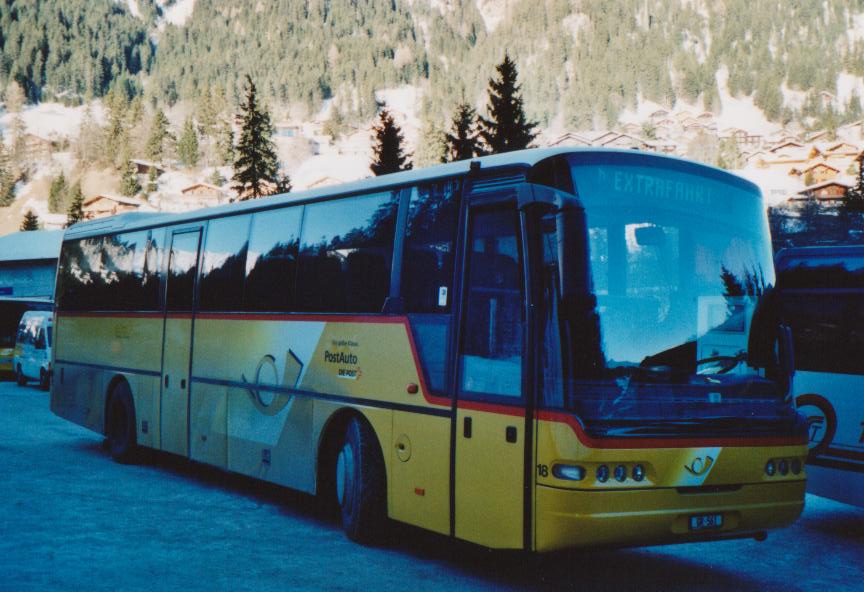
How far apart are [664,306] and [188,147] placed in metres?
172

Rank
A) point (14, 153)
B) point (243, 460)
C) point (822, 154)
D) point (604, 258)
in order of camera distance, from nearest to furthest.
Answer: point (604, 258), point (243, 460), point (822, 154), point (14, 153)

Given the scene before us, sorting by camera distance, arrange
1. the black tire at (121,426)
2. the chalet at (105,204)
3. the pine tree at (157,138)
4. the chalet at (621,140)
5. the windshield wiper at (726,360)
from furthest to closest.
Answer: the pine tree at (157,138) → the chalet at (621,140) → the chalet at (105,204) → the black tire at (121,426) → the windshield wiper at (726,360)

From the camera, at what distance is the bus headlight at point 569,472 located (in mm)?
6086

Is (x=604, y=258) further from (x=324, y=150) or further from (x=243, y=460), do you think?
(x=324, y=150)

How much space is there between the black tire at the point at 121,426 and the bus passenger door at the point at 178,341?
977 mm

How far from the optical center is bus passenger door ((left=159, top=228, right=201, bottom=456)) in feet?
37.8

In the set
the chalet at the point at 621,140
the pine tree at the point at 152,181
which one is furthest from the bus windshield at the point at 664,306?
the pine tree at the point at 152,181

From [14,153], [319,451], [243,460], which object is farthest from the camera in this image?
[14,153]

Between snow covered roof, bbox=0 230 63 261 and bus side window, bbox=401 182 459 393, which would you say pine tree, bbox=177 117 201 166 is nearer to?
snow covered roof, bbox=0 230 63 261

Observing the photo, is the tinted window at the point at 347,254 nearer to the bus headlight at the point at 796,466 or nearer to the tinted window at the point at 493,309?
the tinted window at the point at 493,309

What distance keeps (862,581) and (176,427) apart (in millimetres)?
7467

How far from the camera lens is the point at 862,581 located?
7402 mm

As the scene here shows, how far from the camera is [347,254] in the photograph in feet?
28.6

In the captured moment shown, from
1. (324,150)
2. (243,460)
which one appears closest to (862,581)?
(243,460)
